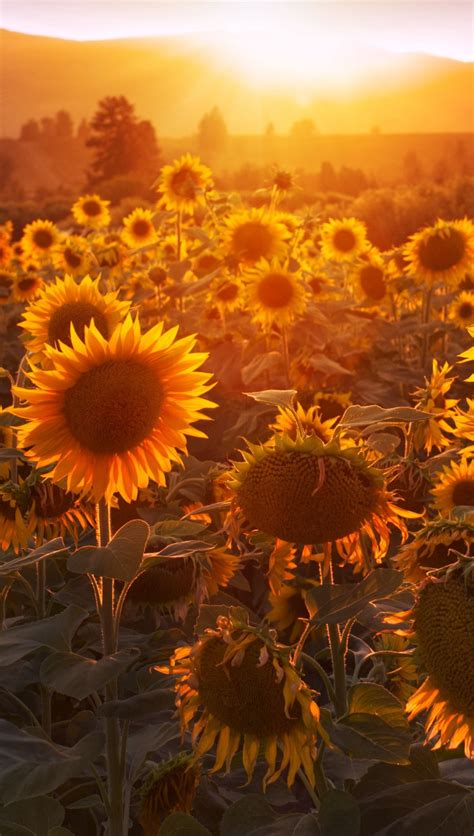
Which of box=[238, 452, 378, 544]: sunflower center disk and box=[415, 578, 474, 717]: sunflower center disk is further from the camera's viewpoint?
box=[238, 452, 378, 544]: sunflower center disk

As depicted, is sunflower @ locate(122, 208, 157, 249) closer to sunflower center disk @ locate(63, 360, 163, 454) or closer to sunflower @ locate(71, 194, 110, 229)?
sunflower @ locate(71, 194, 110, 229)

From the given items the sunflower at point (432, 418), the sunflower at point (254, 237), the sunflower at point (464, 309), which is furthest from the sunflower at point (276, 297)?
the sunflower at point (464, 309)

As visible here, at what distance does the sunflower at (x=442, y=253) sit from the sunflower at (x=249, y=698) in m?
5.10

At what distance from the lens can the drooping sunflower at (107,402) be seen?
1.99 meters

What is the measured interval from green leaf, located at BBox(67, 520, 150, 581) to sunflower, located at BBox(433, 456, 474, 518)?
1.03 m

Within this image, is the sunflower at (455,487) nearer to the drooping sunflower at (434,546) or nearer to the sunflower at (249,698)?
the drooping sunflower at (434,546)

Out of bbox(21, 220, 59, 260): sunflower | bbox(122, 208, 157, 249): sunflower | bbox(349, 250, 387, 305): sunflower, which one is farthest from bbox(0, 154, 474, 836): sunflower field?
bbox(21, 220, 59, 260): sunflower

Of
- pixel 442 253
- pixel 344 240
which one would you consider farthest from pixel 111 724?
pixel 344 240

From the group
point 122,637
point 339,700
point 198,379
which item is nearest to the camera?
point 339,700

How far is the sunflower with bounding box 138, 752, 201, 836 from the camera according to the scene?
214 centimetres

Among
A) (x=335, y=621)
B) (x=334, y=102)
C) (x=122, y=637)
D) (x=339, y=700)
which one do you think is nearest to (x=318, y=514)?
(x=335, y=621)

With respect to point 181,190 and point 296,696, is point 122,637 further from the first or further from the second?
point 181,190

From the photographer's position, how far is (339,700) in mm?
1867

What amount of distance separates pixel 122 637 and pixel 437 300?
453 cm
